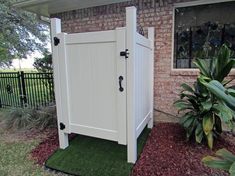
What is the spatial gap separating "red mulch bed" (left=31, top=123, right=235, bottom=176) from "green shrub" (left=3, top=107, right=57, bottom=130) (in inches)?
19.9

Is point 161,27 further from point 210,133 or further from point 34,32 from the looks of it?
point 34,32

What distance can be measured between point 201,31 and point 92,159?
331cm

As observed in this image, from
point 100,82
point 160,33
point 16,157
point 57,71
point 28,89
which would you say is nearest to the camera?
point 100,82

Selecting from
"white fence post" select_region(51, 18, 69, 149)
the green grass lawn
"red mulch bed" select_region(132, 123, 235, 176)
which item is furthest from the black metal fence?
"red mulch bed" select_region(132, 123, 235, 176)

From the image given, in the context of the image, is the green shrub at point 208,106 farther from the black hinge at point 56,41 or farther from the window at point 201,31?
the black hinge at point 56,41

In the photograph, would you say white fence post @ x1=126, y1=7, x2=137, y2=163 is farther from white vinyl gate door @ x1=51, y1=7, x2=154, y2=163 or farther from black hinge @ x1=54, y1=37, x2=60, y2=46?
black hinge @ x1=54, y1=37, x2=60, y2=46

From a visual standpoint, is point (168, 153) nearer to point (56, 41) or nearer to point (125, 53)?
point (125, 53)

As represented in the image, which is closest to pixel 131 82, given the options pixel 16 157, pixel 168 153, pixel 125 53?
pixel 125 53

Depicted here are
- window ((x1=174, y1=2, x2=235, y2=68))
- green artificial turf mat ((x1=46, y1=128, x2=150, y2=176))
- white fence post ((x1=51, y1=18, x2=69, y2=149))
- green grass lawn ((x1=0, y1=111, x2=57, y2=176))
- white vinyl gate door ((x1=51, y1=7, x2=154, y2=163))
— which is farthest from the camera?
window ((x1=174, y1=2, x2=235, y2=68))

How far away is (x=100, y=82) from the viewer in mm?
2650

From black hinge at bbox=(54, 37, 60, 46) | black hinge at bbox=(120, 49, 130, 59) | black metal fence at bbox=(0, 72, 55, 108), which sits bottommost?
black metal fence at bbox=(0, 72, 55, 108)

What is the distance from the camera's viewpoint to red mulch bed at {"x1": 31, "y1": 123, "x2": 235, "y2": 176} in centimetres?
244

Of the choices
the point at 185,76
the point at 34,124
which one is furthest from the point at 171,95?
the point at 34,124

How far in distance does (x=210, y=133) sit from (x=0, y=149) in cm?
369
